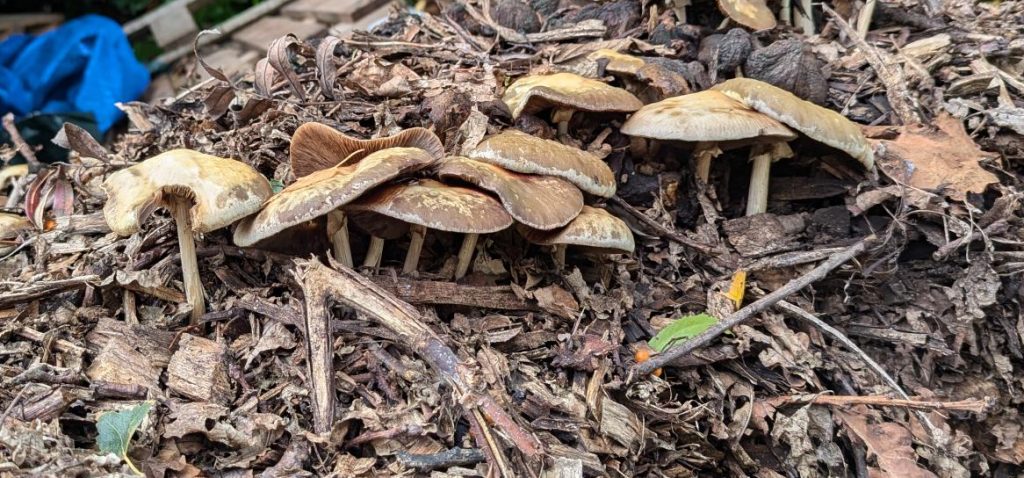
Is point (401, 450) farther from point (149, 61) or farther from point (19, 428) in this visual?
point (149, 61)

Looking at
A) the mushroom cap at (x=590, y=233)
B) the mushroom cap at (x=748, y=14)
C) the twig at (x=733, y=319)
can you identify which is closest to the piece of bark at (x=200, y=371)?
the mushroom cap at (x=590, y=233)

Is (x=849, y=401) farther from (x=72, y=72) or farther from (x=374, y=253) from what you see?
(x=72, y=72)

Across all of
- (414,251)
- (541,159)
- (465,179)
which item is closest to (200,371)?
(414,251)

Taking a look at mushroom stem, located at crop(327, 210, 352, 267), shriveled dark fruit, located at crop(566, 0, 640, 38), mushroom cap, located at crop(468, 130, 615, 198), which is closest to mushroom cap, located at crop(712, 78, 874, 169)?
mushroom cap, located at crop(468, 130, 615, 198)

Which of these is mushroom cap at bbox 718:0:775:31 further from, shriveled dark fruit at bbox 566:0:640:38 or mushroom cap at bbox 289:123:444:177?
mushroom cap at bbox 289:123:444:177

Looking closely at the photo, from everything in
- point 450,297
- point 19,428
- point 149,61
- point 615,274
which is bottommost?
point 149,61

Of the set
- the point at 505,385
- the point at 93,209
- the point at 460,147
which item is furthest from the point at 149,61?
the point at 505,385
